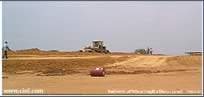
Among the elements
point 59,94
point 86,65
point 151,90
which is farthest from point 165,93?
point 86,65

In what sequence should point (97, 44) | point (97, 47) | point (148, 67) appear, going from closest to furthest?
point (148, 67) < point (97, 47) < point (97, 44)

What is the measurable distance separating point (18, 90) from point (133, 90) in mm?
3727

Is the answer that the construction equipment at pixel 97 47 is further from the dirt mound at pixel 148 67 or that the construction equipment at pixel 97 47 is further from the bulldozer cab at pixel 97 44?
the dirt mound at pixel 148 67

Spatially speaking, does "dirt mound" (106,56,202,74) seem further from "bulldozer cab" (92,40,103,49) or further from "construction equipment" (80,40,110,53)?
"bulldozer cab" (92,40,103,49)

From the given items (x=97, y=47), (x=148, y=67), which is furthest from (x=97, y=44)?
(x=148, y=67)

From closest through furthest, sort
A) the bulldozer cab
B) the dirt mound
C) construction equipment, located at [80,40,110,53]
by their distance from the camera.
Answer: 1. the dirt mound
2. construction equipment, located at [80,40,110,53]
3. the bulldozer cab

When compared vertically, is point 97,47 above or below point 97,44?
below

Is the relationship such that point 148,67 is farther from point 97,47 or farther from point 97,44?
point 97,44

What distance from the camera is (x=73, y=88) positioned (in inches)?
592

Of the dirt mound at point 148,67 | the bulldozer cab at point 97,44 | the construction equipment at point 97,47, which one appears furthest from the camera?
the bulldozer cab at point 97,44

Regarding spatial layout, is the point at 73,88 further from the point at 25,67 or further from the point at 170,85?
the point at 25,67

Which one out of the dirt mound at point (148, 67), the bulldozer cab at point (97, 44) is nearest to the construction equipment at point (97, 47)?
the bulldozer cab at point (97, 44)

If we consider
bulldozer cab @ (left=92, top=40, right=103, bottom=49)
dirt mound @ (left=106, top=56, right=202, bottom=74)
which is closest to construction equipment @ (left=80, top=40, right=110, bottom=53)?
bulldozer cab @ (left=92, top=40, right=103, bottom=49)

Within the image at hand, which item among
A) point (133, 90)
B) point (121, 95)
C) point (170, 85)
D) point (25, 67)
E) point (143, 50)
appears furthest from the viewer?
point (143, 50)
